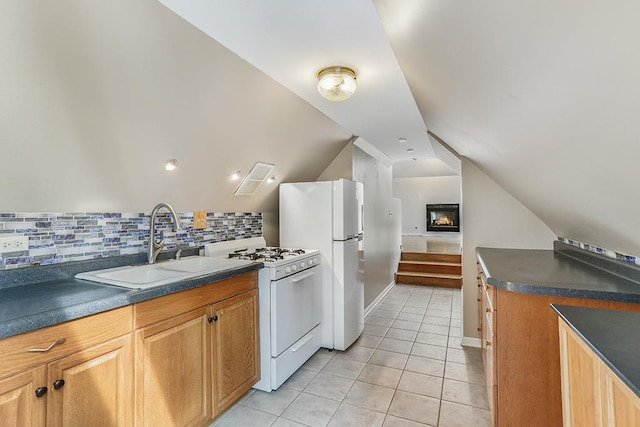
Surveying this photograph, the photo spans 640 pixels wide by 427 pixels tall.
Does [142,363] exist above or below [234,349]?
above

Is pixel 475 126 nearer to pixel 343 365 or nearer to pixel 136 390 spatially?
pixel 343 365

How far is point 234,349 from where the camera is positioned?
6.97ft

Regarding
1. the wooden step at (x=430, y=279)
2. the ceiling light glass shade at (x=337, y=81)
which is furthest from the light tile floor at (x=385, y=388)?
the ceiling light glass shade at (x=337, y=81)

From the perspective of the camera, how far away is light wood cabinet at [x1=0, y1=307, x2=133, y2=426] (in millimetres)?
1113

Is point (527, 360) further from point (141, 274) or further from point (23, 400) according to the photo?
point (141, 274)

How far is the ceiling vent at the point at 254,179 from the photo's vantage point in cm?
297

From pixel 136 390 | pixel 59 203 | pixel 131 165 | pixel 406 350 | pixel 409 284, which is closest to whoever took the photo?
pixel 136 390

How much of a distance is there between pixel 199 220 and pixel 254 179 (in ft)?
2.16

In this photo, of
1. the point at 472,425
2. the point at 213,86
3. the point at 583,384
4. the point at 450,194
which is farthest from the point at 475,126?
the point at 450,194

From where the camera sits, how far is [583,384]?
1.03 m

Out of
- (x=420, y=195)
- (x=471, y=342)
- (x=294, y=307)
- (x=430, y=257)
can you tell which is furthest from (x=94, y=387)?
(x=420, y=195)

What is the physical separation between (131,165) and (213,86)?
70 centimetres

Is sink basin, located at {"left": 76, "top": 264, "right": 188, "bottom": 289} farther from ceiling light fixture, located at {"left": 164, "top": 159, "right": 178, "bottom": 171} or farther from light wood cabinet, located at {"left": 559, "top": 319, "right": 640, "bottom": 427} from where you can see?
light wood cabinet, located at {"left": 559, "top": 319, "right": 640, "bottom": 427}

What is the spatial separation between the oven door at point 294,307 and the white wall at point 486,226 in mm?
1518
